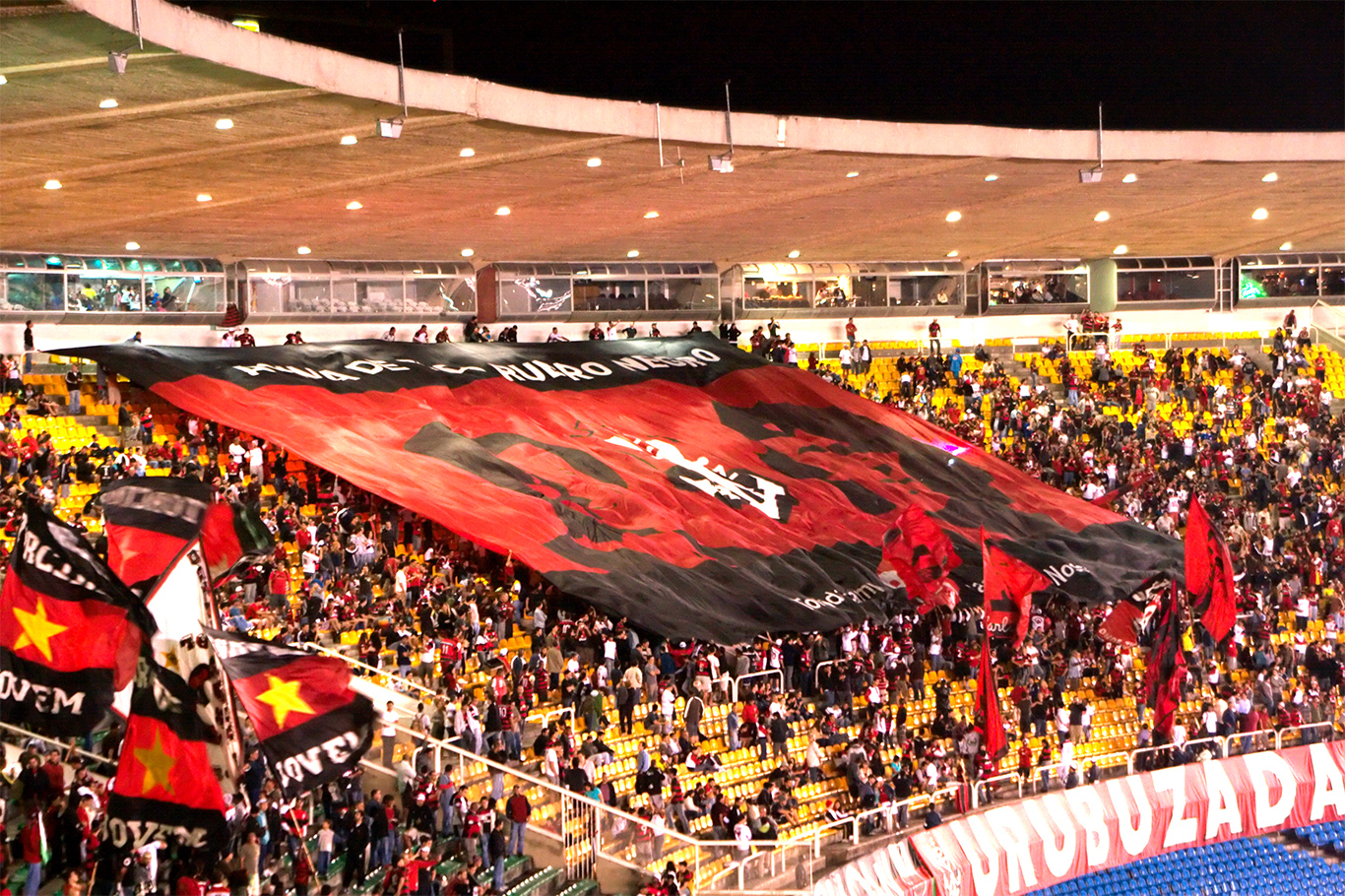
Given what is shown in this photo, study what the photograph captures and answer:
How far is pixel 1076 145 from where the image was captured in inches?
1318

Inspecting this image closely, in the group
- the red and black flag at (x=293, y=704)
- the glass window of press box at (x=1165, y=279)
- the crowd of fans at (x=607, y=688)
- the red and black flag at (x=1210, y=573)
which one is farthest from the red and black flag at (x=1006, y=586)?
the glass window of press box at (x=1165, y=279)

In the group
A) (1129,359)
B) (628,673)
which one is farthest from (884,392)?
(628,673)

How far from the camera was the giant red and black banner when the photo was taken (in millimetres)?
25031

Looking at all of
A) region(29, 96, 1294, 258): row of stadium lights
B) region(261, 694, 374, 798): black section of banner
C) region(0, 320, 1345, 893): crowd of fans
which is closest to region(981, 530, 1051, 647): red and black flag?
region(0, 320, 1345, 893): crowd of fans

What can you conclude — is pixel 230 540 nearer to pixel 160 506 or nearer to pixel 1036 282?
pixel 160 506

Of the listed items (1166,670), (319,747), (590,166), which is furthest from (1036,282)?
(319,747)

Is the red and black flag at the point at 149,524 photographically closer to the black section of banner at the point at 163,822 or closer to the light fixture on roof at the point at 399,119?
the black section of banner at the point at 163,822

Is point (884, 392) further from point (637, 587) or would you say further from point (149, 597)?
point (149, 597)

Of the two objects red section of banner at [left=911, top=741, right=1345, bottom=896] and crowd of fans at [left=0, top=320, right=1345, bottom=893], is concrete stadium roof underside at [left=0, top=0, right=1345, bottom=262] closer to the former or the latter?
crowd of fans at [left=0, top=320, right=1345, bottom=893]

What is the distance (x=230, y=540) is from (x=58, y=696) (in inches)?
93.9

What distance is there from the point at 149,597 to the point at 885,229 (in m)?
29.8

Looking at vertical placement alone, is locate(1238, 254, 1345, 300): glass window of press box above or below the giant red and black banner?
above

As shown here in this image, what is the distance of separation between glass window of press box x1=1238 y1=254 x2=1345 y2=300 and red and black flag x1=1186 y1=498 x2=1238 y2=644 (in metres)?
23.6

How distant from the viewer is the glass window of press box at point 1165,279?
152ft
